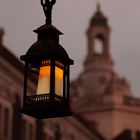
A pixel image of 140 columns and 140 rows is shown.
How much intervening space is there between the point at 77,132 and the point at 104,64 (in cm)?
2499

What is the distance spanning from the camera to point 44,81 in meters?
6.13

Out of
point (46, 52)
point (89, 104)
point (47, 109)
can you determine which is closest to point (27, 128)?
point (89, 104)

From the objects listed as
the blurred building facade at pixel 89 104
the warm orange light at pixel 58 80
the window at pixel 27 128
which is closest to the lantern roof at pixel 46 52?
the warm orange light at pixel 58 80

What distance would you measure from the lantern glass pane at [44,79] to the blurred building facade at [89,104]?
23448 millimetres

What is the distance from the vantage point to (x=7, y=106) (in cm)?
3269

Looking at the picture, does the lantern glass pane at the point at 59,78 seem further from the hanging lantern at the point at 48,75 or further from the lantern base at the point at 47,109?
the lantern base at the point at 47,109

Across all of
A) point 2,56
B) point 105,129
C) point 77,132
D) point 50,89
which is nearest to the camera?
point 50,89

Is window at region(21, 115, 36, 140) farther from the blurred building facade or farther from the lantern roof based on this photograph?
the lantern roof

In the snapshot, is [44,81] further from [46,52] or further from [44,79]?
[46,52]

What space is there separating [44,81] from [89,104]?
55675 millimetres

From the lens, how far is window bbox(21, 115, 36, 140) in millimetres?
34750

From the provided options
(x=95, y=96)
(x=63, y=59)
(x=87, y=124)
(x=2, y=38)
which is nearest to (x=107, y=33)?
(x=95, y=96)

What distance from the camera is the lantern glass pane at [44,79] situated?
6.11 metres

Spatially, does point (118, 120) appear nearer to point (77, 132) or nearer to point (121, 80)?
point (121, 80)
